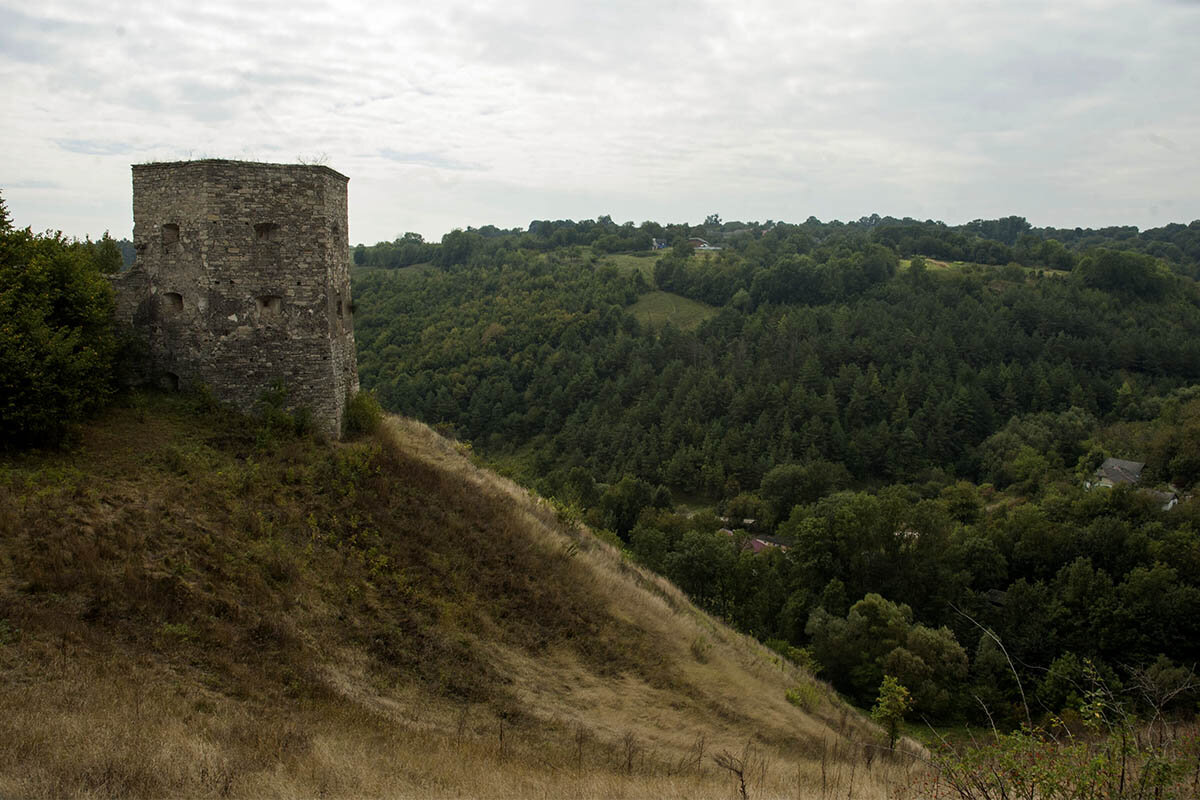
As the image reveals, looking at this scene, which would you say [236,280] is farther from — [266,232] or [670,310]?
[670,310]

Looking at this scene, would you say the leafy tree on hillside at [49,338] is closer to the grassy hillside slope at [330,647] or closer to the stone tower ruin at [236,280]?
the grassy hillside slope at [330,647]

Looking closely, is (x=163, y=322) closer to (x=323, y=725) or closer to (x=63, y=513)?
(x=63, y=513)

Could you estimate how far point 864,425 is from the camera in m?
73.6

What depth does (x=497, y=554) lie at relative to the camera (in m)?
14.4

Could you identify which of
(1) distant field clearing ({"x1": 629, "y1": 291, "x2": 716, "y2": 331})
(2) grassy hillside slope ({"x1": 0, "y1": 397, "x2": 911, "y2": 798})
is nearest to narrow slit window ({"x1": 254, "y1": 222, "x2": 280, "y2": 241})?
(2) grassy hillside slope ({"x1": 0, "y1": 397, "x2": 911, "y2": 798})

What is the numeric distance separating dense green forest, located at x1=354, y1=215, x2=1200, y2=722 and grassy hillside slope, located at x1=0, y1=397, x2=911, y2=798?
651 centimetres

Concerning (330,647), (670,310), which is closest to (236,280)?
(330,647)

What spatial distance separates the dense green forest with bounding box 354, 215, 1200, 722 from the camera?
32.5m

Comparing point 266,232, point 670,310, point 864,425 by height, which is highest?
point 670,310

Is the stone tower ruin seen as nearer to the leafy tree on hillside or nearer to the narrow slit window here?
the narrow slit window

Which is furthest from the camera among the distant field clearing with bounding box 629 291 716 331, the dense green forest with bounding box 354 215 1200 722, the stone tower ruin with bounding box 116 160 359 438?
the distant field clearing with bounding box 629 291 716 331

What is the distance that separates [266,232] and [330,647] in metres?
8.13

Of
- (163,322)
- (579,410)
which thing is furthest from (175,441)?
(579,410)

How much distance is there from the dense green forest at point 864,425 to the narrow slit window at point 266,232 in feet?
35.0
